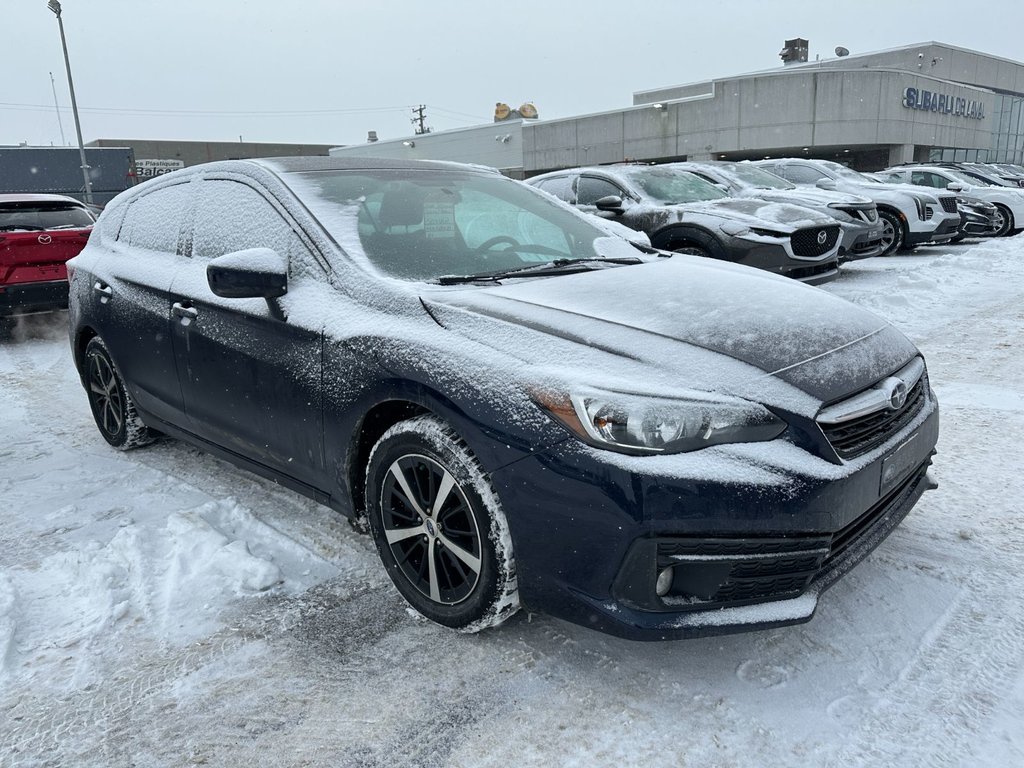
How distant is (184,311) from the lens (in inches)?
141

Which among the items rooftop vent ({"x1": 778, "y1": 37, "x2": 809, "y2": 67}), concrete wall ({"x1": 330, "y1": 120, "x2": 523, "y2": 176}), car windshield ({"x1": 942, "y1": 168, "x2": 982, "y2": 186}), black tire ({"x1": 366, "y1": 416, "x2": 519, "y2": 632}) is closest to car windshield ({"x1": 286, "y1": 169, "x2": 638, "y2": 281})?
black tire ({"x1": 366, "y1": 416, "x2": 519, "y2": 632})

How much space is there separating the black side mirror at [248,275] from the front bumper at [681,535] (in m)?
1.25

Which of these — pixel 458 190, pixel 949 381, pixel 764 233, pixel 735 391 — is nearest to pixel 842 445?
pixel 735 391

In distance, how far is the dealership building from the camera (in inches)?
1313

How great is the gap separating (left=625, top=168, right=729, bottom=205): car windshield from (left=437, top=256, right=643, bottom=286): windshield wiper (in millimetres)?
5493

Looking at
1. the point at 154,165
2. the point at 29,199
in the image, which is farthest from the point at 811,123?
the point at 154,165

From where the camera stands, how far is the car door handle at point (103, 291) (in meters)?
4.24

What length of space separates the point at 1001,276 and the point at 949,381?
592 cm

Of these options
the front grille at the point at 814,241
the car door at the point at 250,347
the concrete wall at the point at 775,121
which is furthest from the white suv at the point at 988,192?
the concrete wall at the point at 775,121

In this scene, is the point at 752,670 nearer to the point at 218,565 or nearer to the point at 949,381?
the point at 218,565

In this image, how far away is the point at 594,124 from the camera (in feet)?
129

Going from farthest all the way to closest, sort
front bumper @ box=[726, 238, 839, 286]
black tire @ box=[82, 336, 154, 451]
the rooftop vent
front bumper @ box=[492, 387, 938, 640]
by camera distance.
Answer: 1. the rooftop vent
2. front bumper @ box=[726, 238, 839, 286]
3. black tire @ box=[82, 336, 154, 451]
4. front bumper @ box=[492, 387, 938, 640]

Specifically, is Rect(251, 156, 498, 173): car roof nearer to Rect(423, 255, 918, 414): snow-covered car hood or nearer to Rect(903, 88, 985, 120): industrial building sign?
Rect(423, 255, 918, 414): snow-covered car hood

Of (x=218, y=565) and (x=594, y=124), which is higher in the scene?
(x=594, y=124)
